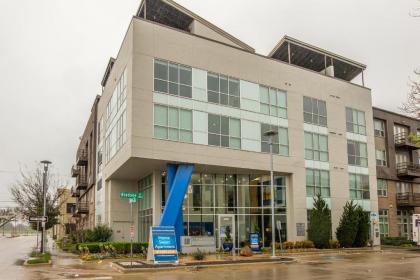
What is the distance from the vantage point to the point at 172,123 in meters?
30.7

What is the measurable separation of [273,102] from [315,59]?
1020 centimetres

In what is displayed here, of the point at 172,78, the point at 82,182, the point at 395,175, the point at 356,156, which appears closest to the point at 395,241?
the point at 395,175

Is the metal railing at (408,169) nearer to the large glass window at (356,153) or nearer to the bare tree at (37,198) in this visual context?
the large glass window at (356,153)

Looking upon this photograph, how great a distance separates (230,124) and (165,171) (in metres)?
5.76

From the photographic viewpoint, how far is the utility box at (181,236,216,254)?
29.2 m

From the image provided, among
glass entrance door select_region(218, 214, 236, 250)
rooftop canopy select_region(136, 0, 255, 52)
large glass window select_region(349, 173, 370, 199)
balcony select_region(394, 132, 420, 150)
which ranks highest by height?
rooftop canopy select_region(136, 0, 255, 52)

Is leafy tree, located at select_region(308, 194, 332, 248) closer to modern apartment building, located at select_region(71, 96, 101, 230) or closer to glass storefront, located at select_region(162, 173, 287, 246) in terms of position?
glass storefront, located at select_region(162, 173, 287, 246)

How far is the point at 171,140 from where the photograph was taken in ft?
99.3

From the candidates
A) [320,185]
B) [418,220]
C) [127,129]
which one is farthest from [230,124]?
[418,220]

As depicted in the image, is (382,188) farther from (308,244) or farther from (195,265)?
(195,265)

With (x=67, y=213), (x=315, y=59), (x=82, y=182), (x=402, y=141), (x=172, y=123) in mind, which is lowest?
(x=67, y=213)

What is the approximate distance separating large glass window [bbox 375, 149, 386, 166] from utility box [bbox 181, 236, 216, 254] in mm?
25138

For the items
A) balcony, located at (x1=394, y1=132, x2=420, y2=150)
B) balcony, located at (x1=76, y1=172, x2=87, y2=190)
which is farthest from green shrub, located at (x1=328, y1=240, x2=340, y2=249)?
balcony, located at (x1=76, y1=172, x2=87, y2=190)

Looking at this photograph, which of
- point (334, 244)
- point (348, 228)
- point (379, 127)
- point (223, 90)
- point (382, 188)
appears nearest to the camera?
point (223, 90)
